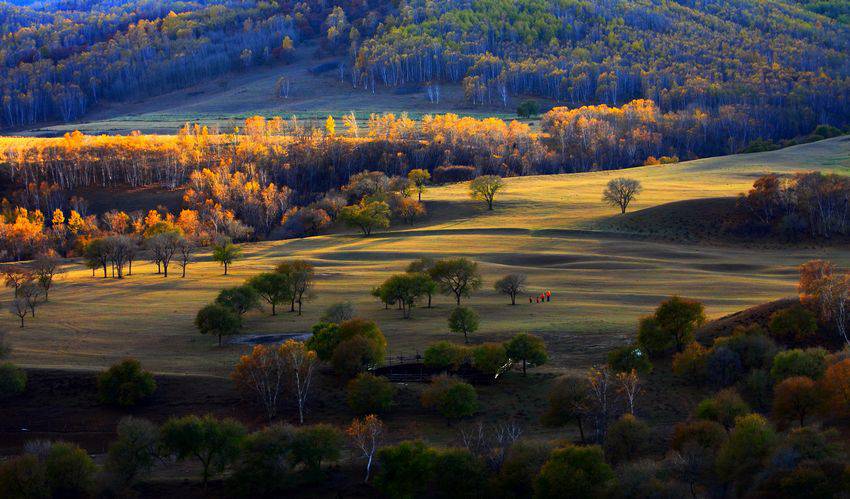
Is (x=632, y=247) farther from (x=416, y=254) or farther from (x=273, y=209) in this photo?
(x=273, y=209)

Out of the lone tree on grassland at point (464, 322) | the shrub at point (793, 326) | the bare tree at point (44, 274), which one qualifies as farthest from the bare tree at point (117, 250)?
the shrub at point (793, 326)

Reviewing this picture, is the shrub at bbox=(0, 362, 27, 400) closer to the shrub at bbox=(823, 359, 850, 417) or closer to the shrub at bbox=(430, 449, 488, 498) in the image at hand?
the shrub at bbox=(430, 449, 488, 498)

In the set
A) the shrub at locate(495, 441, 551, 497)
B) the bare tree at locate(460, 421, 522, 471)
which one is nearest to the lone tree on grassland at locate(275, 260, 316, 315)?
the bare tree at locate(460, 421, 522, 471)

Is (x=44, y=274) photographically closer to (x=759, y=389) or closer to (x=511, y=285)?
(x=511, y=285)

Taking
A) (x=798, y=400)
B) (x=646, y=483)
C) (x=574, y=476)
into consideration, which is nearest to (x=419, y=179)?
(x=798, y=400)

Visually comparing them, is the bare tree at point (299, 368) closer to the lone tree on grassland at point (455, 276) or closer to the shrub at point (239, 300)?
the shrub at point (239, 300)

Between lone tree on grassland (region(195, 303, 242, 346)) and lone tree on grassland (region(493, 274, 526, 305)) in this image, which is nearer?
lone tree on grassland (region(195, 303, 242, 346))
